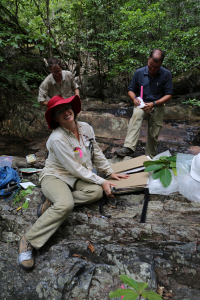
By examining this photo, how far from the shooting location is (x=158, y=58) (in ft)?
10.8

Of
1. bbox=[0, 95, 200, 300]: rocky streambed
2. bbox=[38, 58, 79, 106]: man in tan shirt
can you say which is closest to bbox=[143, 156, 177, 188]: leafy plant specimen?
bbox=[0, 95, 200, 300]: rocky streambed

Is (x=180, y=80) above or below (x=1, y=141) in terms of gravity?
above

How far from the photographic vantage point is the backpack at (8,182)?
2823mm

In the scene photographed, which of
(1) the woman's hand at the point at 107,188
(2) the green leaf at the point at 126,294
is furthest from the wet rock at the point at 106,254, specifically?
(2) the green leaf at the point at 126,294

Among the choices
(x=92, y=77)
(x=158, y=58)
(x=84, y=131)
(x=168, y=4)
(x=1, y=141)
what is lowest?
(x=1, y=141)

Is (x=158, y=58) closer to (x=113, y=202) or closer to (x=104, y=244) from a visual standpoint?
(x=113, y=202)

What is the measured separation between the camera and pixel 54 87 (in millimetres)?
4238

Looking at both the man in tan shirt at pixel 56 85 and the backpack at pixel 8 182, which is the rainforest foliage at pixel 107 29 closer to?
the man in tan shirt at pixel 56 85

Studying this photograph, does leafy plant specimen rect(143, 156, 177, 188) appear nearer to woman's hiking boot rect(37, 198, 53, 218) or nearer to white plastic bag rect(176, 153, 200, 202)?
white plastic bag rect(176, 153, 200, 202)

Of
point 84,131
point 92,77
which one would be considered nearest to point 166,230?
point 84,131

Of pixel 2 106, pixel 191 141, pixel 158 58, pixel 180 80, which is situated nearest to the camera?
pixel 158 58

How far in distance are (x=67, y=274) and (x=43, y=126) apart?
6277mm

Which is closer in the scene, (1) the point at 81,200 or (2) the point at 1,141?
(1) the point at 81,200

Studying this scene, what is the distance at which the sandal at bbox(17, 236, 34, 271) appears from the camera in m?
1.89
